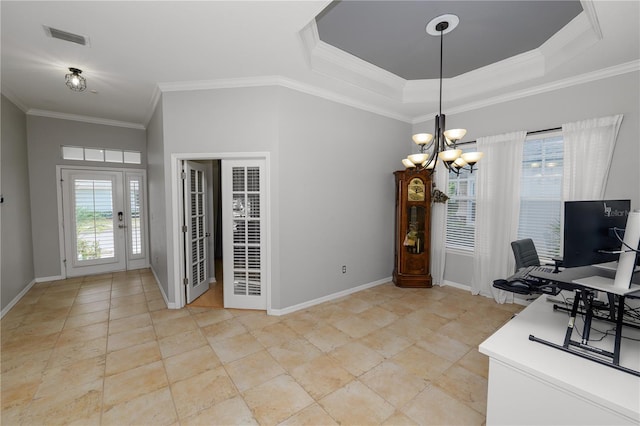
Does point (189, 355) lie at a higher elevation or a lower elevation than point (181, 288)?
lower

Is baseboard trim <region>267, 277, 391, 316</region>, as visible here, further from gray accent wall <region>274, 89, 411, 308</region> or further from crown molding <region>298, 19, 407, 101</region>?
crown molding <region>298, 19, 407, 101</region>

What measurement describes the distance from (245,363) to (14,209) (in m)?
4.11

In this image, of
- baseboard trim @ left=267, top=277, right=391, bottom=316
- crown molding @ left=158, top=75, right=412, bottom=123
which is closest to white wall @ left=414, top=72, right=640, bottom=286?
crown molding @ left=158, top=75, right=412, bottom=123

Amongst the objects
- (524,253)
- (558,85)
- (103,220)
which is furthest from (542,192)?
(103,220)

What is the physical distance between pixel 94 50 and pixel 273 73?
1693 mm

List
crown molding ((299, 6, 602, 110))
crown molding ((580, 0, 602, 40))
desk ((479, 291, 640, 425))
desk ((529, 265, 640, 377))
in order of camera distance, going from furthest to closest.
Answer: crown molding ((299, 6, 602, 110)), crown molding ((580, 0, 602, 40)), desk ((529, 265, 640, 377)), desk ((479, 291, 640, 425))

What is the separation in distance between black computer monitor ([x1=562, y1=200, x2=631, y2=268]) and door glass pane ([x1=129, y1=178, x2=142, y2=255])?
6.20 meters

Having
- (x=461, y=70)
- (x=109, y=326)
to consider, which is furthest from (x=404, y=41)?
(x=109, y=326)

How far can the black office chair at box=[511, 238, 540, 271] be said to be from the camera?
3109 mm

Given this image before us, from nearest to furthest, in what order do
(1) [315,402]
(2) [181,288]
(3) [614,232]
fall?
(3) [614,232] < (1) [315,402] < (2) [181,288]

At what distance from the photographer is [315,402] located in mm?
1927

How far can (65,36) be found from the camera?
2.33m

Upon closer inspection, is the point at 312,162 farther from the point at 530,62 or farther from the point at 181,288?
the point at 530,62

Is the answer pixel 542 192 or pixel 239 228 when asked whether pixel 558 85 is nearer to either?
pixel 542 192
